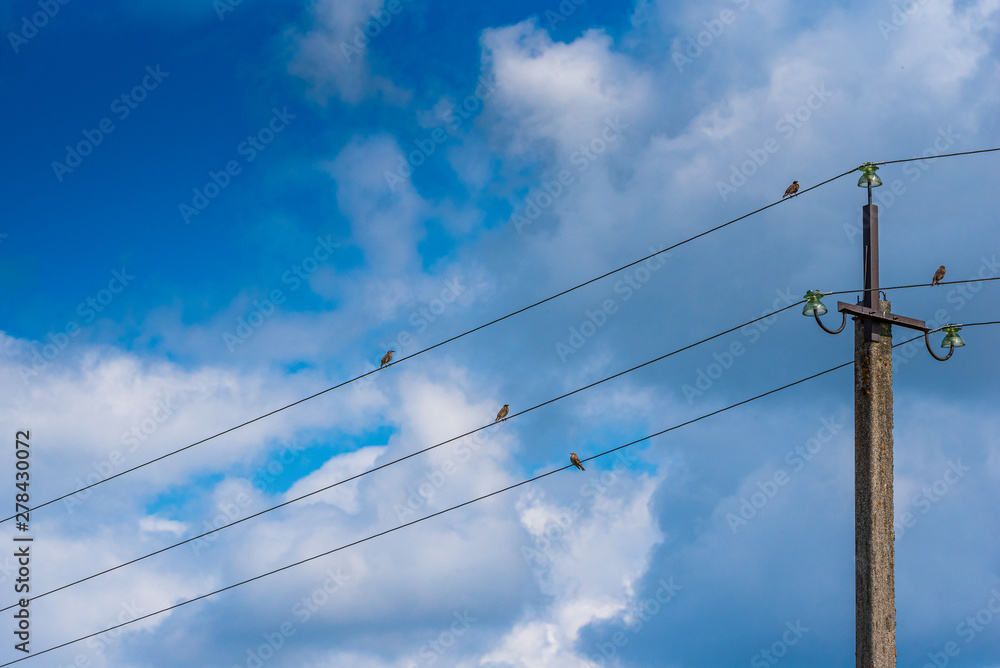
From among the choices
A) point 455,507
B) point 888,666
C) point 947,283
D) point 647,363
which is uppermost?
point 947,283

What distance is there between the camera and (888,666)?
36.6 feet

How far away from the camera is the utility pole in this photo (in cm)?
1126

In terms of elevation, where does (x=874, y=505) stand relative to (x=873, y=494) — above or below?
below

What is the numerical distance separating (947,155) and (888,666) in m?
8.34

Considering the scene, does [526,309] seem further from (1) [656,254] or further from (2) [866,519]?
(2) [866,519]

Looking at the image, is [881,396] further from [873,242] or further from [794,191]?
[794,191]

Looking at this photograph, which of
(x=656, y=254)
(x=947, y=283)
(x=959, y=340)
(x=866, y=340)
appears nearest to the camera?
(x=866, y=340)

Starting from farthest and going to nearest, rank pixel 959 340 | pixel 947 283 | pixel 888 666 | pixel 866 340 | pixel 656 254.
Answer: pixel 656 254 → pixel 947 283 → pixel 959 340 → pixel 866 340 → pixel 888 666

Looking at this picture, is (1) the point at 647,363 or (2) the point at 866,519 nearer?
(2) the point at 866,519

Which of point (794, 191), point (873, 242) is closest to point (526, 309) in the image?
point (794, 191)

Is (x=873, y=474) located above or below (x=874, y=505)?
above

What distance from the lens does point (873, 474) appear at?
1152 cm

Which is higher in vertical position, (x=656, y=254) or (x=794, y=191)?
(x=794, y=191)

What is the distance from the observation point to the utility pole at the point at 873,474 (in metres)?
11.3
